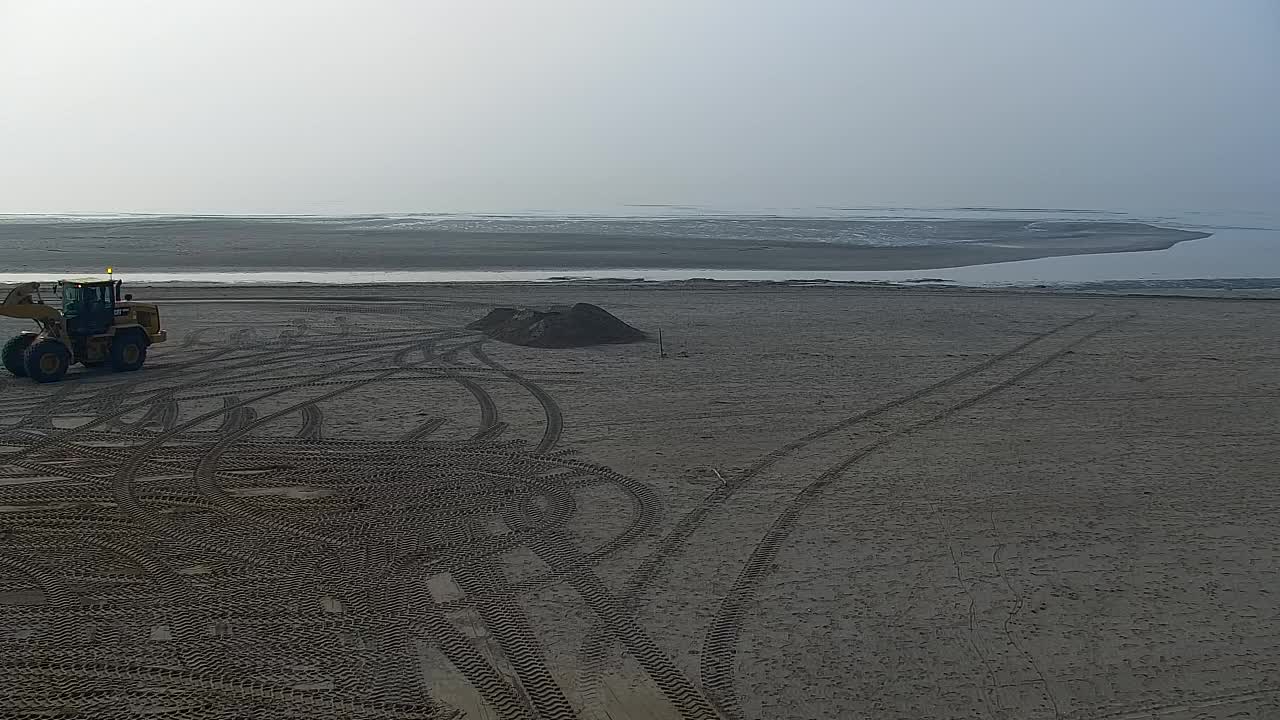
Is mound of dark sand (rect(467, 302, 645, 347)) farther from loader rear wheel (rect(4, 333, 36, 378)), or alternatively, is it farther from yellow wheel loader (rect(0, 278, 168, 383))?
loader rear wheel (rect(4, 333, 36, 378))

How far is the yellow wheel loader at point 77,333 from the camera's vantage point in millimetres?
18969

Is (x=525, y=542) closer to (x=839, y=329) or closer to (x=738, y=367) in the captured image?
(x=738, y=367)

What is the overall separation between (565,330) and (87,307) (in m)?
9.78

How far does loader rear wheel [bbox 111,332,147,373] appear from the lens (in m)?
19.9

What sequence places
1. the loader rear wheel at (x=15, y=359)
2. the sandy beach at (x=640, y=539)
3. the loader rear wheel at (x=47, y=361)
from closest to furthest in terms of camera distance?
the sandy beach at (x=640, y=539) → the loader rear wheel at (x=47, y=361) → the loader rear wheel at (x=15, y=359)

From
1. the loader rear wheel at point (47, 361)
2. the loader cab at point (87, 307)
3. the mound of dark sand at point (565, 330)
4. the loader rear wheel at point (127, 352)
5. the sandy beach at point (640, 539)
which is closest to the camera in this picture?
the sandy beach at point (640, 539)

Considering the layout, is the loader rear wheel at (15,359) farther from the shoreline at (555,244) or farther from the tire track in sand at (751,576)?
the shoreline at (555,244)

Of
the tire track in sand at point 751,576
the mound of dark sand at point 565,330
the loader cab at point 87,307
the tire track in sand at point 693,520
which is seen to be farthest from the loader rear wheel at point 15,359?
the tire track in sand at point 751,576

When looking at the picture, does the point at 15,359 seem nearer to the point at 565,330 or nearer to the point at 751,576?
the point at 565,330

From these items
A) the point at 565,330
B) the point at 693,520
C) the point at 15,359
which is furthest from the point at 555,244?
the point at 693,520

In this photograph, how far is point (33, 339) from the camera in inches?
768

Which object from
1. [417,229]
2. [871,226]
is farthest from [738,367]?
[871,226]

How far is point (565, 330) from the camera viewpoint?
24172mm

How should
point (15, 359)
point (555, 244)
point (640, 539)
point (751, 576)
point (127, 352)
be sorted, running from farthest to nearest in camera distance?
point (555, 244), point (127, 352), point (15, 359), point (640, 539), point (751, 576)
